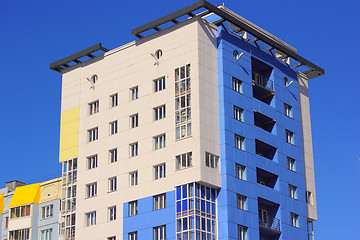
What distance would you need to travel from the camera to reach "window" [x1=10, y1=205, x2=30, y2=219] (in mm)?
106006

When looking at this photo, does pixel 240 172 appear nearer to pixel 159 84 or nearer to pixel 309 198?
pixel 159 84

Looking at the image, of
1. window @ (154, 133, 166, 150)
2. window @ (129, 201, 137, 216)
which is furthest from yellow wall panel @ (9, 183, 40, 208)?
window @ (154, 133, 166, 150)

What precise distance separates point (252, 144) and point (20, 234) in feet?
111

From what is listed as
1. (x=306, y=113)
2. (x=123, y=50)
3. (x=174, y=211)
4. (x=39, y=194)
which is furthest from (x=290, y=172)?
(x=39, y=194)

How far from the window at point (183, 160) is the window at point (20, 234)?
26.9 metres

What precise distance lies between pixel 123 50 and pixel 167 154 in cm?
1643

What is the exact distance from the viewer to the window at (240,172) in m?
90.3

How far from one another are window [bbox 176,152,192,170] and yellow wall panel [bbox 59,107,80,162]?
17.0 meters

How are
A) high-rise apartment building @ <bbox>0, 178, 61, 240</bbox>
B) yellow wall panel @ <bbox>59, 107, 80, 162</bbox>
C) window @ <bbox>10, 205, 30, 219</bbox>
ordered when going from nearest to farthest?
yellow wall panel @ <bbox>59, 107, 80, 162</bbox>
high-rise apartment building @ <bbox>0, 178, 61, 240</bbox>
window @ <bbox>10, 205, 30, 219</bbox>

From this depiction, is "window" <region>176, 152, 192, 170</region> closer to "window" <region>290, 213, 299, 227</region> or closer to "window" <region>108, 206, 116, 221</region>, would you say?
"window" <region>108, 206, 116, 221</region>

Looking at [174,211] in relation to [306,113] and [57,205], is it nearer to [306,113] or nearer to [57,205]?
[57,205]

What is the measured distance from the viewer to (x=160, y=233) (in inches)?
3477

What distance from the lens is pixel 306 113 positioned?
10656 centimetres

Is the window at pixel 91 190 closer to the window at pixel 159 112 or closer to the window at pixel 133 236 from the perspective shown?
the window at pixel 133 236
